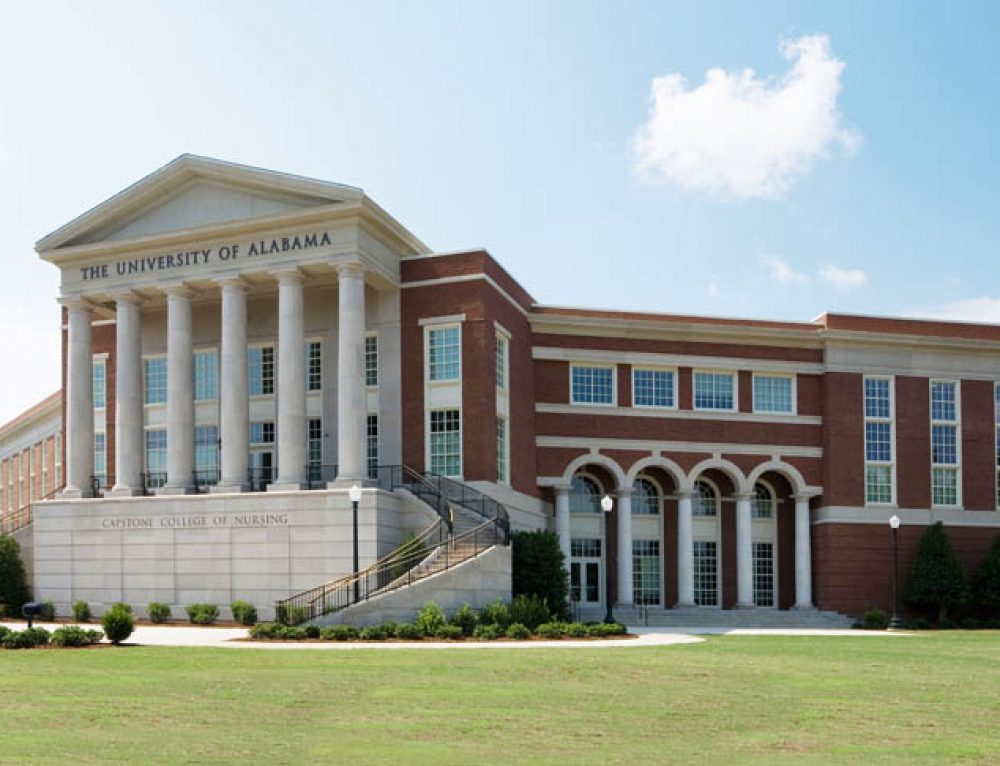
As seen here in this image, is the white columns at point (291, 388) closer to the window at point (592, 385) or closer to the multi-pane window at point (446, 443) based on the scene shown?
the multi-pane window at point (446, 443)

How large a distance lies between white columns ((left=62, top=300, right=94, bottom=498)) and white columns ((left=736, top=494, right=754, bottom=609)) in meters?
25.3

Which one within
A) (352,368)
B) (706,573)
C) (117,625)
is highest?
(352,368)

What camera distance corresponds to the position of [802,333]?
48344 mm

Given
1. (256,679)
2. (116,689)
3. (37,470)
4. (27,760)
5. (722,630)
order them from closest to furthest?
(27,760) < (116,689) < (256,679) < (722,630) < (37,470)

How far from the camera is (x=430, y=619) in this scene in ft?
99.2

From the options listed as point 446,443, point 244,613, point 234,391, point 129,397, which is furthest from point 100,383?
point 446,443

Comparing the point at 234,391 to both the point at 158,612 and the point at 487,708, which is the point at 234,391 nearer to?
the point at 158,612

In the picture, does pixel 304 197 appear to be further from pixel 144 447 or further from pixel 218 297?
pixel 144 447

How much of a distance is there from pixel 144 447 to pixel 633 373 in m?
19.7

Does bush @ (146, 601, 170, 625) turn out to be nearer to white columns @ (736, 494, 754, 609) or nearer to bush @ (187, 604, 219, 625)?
bush @ (187, 604, 219, 625)

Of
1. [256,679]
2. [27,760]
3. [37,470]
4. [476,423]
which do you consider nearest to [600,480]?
[476,423]

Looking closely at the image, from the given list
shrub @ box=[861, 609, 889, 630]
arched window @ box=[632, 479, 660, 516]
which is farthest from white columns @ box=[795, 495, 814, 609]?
arched window @ box=[632, 479, 660, 516]

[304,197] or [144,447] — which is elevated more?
[304,197]

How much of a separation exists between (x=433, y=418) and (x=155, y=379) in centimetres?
1223
